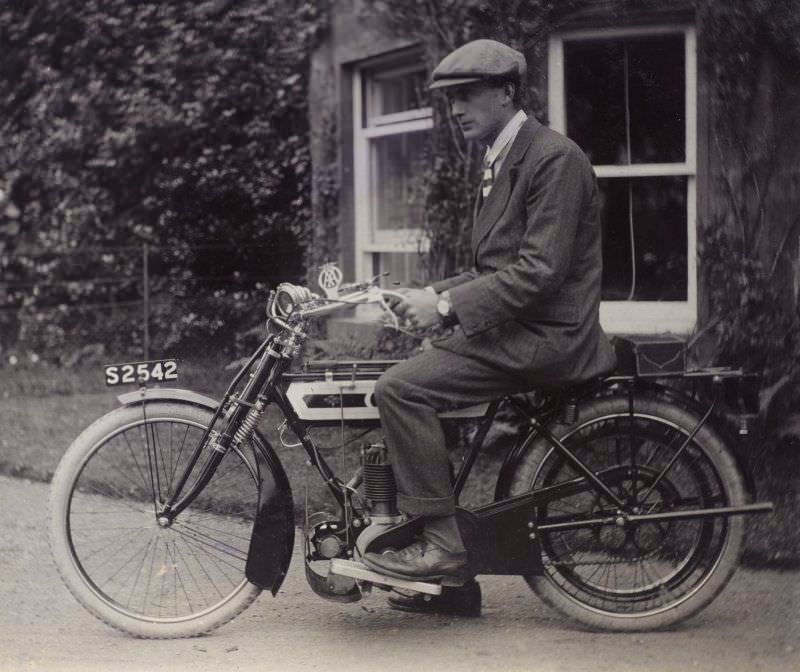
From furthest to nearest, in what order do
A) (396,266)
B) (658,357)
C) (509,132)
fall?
(396,266), (658,357), (509,132)

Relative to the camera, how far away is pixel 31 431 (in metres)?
8.21

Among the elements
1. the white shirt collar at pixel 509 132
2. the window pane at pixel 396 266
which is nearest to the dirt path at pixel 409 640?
the white shirt collar at pixel 509 132

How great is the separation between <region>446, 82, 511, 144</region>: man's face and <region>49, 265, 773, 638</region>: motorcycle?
67 centimetres

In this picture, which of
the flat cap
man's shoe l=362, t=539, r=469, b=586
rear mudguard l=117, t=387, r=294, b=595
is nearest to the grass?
rear mudguard l=117, t=387, r=294, b=595

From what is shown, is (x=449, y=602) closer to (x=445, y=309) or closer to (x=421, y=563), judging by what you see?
(x=421, y=563)

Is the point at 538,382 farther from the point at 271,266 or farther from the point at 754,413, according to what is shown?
the point at 271,266

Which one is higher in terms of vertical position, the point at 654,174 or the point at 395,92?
the point at 395,92

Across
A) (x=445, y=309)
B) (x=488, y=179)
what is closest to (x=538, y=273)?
(x=445, y=309)

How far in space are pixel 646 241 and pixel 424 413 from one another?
141 inches

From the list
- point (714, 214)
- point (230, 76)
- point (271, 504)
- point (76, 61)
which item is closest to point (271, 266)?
point (230, 76)

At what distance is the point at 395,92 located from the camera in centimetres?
921

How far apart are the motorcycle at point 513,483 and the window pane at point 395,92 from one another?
15.6ft

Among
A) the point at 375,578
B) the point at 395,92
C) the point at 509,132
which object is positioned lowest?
the point at 375,578

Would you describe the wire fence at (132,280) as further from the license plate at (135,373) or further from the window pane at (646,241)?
the license plate at (135,373)
